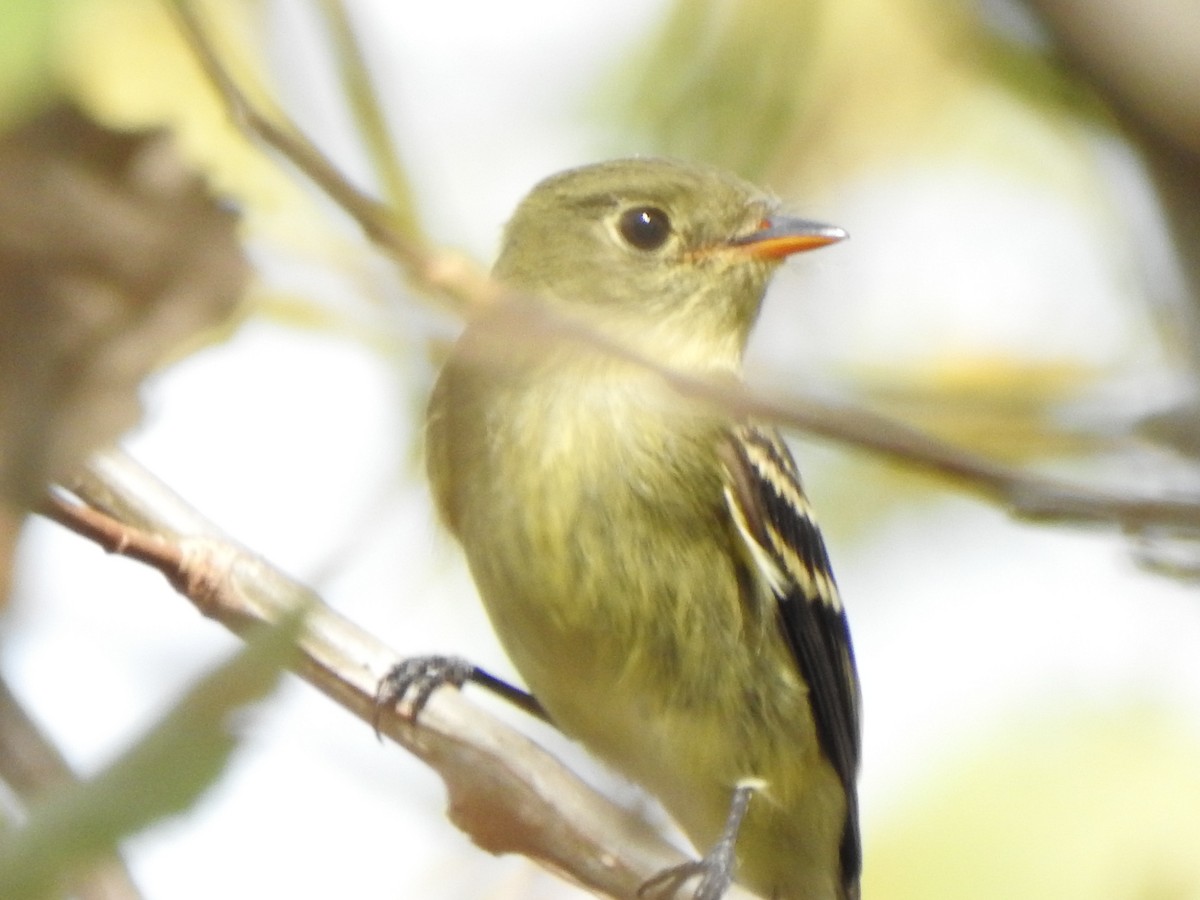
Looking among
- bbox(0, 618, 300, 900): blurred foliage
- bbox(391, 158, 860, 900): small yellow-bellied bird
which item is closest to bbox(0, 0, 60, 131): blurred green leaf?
bbox(0, 618, 300, 900): blurred foliage

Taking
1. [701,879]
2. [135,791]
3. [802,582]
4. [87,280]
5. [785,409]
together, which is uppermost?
[802,582]

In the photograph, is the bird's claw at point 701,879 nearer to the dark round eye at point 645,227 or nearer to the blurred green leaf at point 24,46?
the dark round eye at point 645,227

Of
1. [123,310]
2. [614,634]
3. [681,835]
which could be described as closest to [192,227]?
[123,310]

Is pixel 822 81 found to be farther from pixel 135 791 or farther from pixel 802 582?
pixel 135 791

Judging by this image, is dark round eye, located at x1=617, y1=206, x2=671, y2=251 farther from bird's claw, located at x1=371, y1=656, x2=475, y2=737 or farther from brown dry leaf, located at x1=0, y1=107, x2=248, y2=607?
brown dry leaf, located at x1=0, y1=107, x2=248, y2=607

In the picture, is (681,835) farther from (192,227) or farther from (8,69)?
(8,69)

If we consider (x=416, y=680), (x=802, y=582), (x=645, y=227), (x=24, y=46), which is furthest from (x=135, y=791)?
(x=645, y=227)
